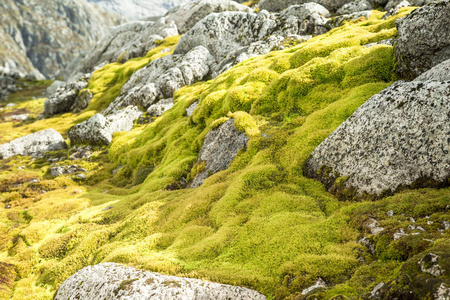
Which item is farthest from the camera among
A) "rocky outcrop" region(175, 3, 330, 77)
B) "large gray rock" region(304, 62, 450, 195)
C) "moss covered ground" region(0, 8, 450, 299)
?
"rocky outcrop" region(175, 3, 330, 77)

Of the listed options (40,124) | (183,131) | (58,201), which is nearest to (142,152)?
(183,131)

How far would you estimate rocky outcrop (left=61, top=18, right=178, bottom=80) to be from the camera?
77.5 metres

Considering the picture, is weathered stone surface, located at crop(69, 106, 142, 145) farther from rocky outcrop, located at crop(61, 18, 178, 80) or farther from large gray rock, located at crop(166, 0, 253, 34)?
large gray rock, located at crop(166, 0, 253, 34)

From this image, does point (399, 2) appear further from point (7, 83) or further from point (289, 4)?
point (7, 83)

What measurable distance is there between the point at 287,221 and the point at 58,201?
2246 cm

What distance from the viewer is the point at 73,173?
33.2 metres

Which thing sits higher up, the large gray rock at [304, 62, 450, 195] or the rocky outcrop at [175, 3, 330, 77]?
the rocky outcrop at [175, 3, 330, 77]

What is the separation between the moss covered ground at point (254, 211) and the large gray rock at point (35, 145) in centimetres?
1253

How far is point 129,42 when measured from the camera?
9175 centimetres

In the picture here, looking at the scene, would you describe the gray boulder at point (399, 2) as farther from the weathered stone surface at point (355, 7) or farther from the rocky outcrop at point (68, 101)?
the rocky outcrop at point (68, 101)

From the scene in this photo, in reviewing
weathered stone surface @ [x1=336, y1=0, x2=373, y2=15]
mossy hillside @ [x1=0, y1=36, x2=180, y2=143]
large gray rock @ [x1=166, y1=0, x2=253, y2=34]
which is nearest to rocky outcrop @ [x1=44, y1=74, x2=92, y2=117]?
mossy hillside @ [x1=0, y1=36, x2=180, y2=143]

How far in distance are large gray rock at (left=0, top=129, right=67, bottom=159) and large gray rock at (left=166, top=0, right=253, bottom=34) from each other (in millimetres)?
52039

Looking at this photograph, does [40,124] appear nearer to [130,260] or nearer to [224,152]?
[224,152]

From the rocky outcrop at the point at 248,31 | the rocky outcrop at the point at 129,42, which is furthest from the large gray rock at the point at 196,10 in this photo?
the rocky outcrop at the point at 248,31
